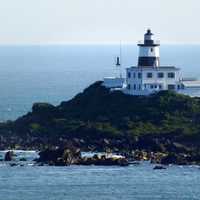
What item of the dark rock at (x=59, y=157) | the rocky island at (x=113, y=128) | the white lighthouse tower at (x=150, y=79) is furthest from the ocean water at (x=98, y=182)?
the white lighthouse tower at (x=150, y=79)

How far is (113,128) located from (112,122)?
2.03m

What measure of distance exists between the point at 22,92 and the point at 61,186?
76.1 metres

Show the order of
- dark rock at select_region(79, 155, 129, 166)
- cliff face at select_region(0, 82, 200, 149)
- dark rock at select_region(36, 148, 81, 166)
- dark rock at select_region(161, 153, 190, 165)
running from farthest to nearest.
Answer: cliff face at select_region(0, 82, 200, 149)
dark rock at select_region(36, 148, 81, 166)
dark rock at select_region(161, 153, 190, 165)
dark rock at select_region(79, 155, 129, 166)

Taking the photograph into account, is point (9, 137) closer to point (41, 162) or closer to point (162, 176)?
point (41, 162)

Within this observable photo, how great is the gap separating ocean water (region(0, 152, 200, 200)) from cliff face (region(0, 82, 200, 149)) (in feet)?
22.5

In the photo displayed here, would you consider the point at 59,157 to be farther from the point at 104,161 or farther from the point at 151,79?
the point at 151,79

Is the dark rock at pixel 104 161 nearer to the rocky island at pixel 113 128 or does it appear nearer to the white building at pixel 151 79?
the rocky island at pixel 113 128

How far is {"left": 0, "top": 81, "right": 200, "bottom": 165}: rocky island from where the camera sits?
83062 mm

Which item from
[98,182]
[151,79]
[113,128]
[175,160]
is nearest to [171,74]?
[151,79]

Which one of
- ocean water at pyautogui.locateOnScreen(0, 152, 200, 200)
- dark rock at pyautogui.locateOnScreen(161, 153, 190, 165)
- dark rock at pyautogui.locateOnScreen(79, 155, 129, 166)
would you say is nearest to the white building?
dark rock at pyautogui.locateOnScreen(161, 153, 190, 165)

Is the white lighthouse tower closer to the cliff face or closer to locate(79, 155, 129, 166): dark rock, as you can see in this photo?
the cliff face

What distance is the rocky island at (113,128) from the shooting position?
83.1 meters

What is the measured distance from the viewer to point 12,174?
7681cm

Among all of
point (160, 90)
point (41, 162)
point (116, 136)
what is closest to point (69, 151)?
point (41, 162)
